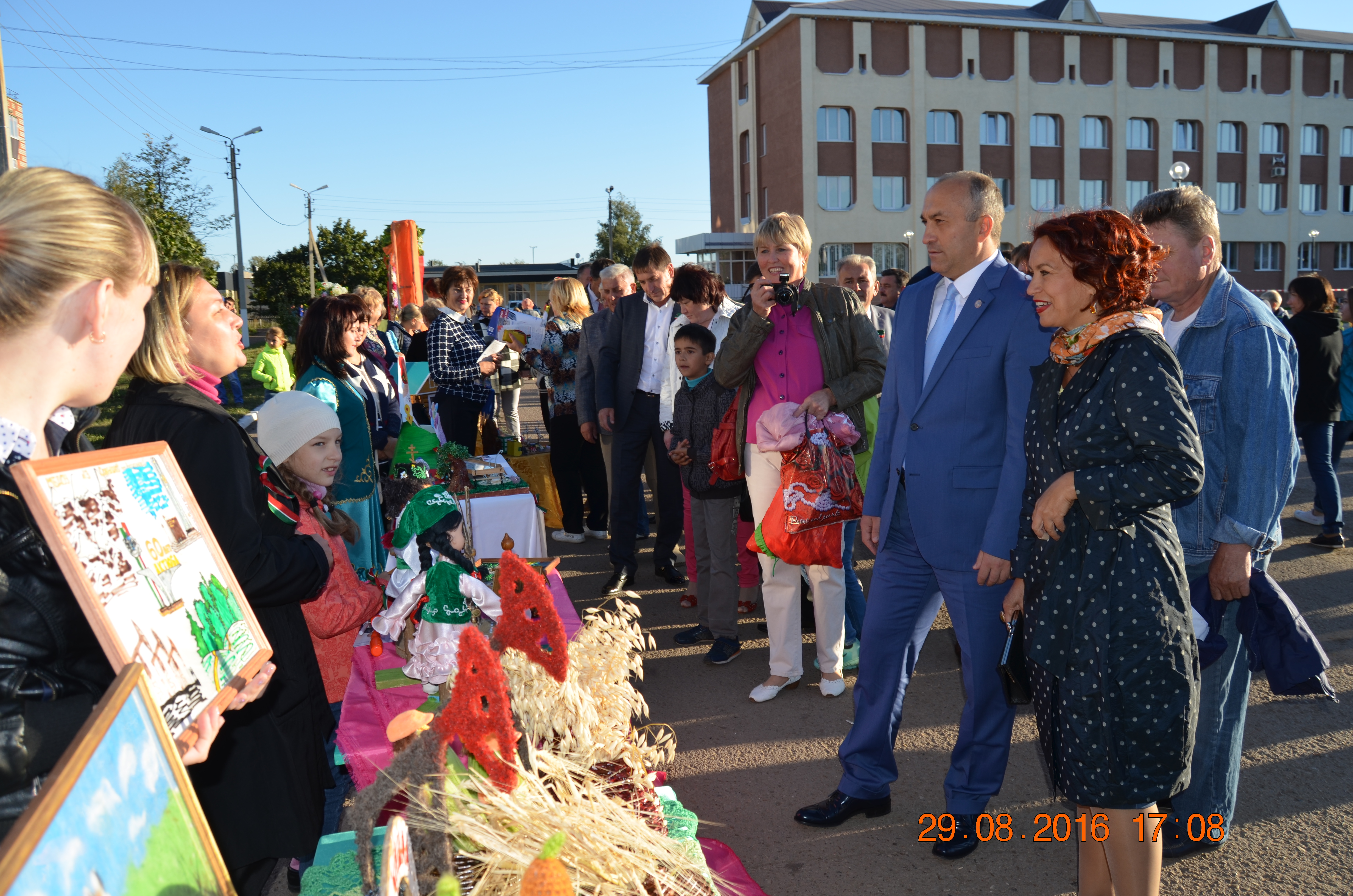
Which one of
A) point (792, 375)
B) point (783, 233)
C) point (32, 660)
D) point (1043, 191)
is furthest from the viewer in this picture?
point (1043, 191)

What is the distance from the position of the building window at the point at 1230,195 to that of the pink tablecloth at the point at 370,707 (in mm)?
51673

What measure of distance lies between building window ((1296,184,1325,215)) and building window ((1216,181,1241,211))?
11.9 feet

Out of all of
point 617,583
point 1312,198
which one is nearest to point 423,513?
point 617,583

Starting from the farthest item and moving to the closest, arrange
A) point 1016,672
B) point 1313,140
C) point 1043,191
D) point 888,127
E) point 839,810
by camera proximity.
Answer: point 1313,140, point 1043,191, point 888,127, point 839,810, point 1016,672

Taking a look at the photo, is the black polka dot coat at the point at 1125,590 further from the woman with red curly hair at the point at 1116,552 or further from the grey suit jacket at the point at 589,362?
the grey suit jacket at the point at 589,362

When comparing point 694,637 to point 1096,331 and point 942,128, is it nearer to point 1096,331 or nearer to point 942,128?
point 1096,331

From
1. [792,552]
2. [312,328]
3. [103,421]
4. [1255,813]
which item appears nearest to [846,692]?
[792,552]

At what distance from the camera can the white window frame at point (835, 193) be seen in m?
39.6

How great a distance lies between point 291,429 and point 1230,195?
52863mm

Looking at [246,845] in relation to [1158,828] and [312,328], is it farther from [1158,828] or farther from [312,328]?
[312,328]

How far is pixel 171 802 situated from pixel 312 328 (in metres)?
4.63

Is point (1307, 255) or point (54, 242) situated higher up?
point (1307, 255)

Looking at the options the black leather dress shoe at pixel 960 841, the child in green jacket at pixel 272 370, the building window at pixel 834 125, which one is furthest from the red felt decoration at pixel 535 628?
the building window at pixel 834 125

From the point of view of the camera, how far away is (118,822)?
2.85 ft
